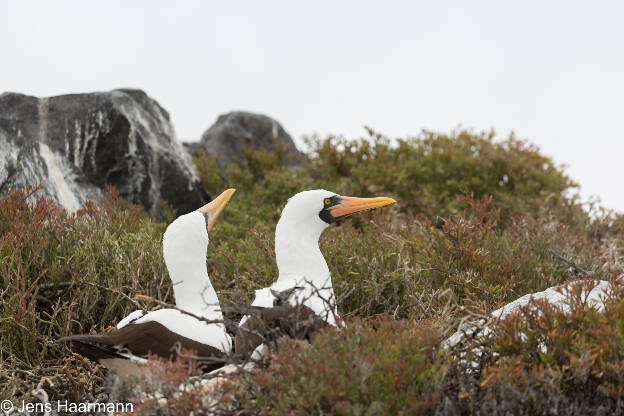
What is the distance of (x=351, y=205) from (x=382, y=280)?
1.46m

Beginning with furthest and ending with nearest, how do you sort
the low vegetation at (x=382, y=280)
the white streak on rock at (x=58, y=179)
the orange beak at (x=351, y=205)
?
1. the white streak on rock at (x=58, y=179)
2. the orange beak at (x=351, y=205)
3. the low vegetation at (x=382, y=280)

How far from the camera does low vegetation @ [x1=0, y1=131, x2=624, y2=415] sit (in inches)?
130

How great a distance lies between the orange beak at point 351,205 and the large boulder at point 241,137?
7490mm

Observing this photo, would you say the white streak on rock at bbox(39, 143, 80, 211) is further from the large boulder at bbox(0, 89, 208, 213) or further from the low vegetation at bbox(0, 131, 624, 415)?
the low vegetation at bbox(0, 131, 624, 415)

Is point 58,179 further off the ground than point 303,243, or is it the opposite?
point 58,179

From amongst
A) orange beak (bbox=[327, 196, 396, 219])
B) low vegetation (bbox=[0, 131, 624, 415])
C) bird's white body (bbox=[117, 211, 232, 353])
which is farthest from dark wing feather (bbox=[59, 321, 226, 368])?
orange beak (bbox=[327, 196, 396, 219])

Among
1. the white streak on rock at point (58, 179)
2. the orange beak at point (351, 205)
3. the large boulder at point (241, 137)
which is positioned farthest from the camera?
the large boulder at point (241, 137)

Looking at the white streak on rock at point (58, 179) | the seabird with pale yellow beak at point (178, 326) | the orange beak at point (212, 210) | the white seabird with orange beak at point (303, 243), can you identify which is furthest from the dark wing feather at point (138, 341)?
A: the white streak on rock at point (58, 179)

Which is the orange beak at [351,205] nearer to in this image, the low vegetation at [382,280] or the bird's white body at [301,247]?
the bird's white body at [301,247]

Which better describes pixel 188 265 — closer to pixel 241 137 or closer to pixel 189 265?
pixel 189 265

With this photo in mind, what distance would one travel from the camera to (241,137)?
43.1 ft

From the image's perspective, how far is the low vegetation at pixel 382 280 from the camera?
330 cm

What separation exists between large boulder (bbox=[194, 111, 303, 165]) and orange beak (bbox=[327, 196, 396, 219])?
7490 millimetres

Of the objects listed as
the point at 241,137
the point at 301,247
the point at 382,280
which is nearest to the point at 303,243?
the point at 301,247
